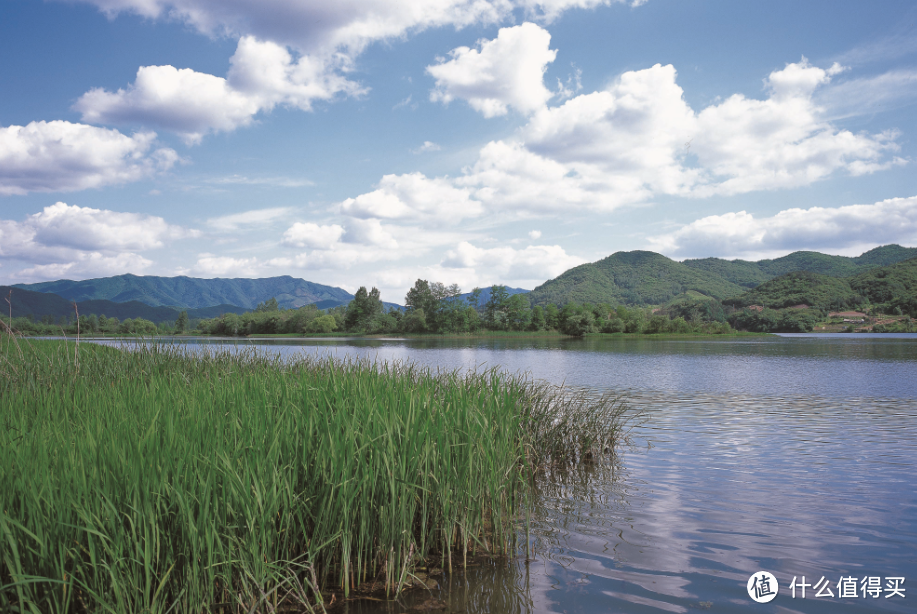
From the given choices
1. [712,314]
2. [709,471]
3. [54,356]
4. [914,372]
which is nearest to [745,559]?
[709,471]

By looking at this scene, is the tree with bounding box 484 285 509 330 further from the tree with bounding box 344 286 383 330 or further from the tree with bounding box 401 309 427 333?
the tree with bounding box 344 286 383 330

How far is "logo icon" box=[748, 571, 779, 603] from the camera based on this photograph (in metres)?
5.19

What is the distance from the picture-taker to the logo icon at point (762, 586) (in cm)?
519

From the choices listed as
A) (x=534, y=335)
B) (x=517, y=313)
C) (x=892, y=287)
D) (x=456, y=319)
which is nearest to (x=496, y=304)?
(x=517, y=313)

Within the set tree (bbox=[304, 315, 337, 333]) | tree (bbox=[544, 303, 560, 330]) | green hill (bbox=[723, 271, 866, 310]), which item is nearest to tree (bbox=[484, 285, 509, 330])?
tree (bbox=[544, 303, 560, 330])

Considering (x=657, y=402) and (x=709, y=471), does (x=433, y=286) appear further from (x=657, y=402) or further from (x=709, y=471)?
(x=709, y=471)

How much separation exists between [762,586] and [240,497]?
5.65 metres

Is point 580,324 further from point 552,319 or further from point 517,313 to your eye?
point 517,313

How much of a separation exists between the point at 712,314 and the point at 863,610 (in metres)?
141

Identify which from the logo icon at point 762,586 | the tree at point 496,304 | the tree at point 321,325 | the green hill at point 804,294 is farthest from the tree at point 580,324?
the logo icon at point 762,586

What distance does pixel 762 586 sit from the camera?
5418 millimetres

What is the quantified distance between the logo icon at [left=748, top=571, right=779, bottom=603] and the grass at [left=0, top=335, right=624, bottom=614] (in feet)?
8.64

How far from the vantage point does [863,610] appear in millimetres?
4996

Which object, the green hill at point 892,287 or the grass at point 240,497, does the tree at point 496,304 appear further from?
the grass at point 240,497
